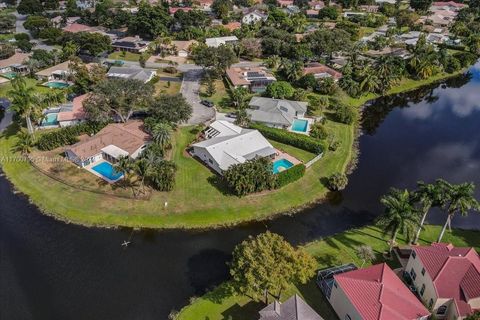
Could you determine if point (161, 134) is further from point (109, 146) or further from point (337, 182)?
point (337, 182)

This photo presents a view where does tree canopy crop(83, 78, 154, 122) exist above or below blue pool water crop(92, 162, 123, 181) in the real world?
above

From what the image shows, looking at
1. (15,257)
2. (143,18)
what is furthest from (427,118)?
(143,18)

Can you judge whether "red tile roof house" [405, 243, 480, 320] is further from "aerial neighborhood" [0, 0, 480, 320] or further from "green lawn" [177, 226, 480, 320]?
"green lawn" [177, 226, 480, 320]

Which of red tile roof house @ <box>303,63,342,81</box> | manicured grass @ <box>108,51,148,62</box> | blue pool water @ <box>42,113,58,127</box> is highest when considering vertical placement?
red tile roof house @ <box>303,63,342,81</box>

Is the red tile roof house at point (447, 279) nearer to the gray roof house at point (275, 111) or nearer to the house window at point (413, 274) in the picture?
the house window at point (413, 274)

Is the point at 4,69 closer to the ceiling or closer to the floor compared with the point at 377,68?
closer to the floor

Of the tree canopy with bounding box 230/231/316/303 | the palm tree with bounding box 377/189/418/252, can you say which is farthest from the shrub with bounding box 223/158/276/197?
the palm tree with bounding box 377/189/418/252

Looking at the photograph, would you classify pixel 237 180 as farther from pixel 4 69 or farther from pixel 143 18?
pixel 143 18
